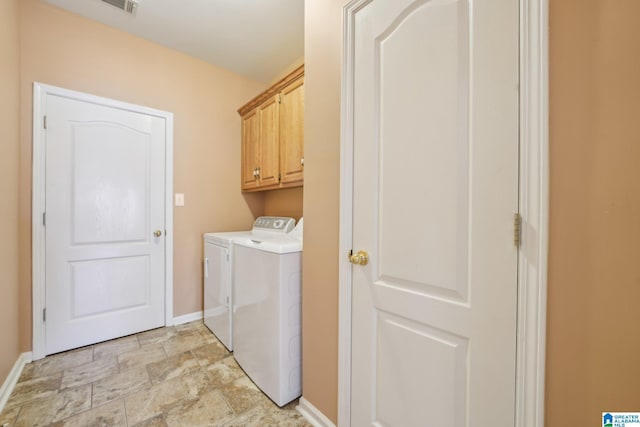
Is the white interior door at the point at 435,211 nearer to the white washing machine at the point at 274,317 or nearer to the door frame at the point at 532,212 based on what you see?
the door frame at the point at 532,212

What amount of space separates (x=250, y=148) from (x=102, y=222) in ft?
4.85

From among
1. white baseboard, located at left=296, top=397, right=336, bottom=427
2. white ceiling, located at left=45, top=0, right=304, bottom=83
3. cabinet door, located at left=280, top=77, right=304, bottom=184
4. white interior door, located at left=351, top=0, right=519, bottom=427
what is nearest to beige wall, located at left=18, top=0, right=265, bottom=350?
white ceiling, located at left=45, top=0, right=304, bottom=83

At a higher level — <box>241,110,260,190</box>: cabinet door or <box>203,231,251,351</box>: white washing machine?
<box>241,110,260,190</box>: cabinet door

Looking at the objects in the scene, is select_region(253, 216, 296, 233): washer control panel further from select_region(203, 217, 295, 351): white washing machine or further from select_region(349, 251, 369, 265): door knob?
select_region(349, 251, 369, 265): door knob

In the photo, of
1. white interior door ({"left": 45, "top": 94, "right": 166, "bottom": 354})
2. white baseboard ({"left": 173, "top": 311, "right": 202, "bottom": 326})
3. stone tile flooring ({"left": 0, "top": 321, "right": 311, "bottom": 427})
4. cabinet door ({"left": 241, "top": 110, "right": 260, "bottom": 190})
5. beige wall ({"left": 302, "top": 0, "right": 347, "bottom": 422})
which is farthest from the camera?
cabinet door ({"left": 241, "top": 110, "right": 260, "bottom": 190})

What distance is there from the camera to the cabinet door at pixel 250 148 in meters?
2.61

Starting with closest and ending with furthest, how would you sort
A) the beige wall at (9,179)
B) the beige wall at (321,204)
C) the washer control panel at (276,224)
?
the beige wall at (321,204) → the beige wall at (9,179) → the washer control panel at (276,224)

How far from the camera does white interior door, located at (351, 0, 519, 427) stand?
2.40ft

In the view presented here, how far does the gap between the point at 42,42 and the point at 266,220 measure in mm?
2170

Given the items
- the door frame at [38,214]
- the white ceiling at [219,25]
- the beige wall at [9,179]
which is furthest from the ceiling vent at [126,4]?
the door frame at [38,214]

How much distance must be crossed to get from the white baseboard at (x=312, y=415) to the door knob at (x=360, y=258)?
856 mm

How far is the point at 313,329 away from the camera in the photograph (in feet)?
4.46

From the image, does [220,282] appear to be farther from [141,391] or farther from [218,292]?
[141,391]

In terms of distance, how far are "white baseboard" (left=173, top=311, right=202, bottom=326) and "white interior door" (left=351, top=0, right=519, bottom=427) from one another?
206cm
